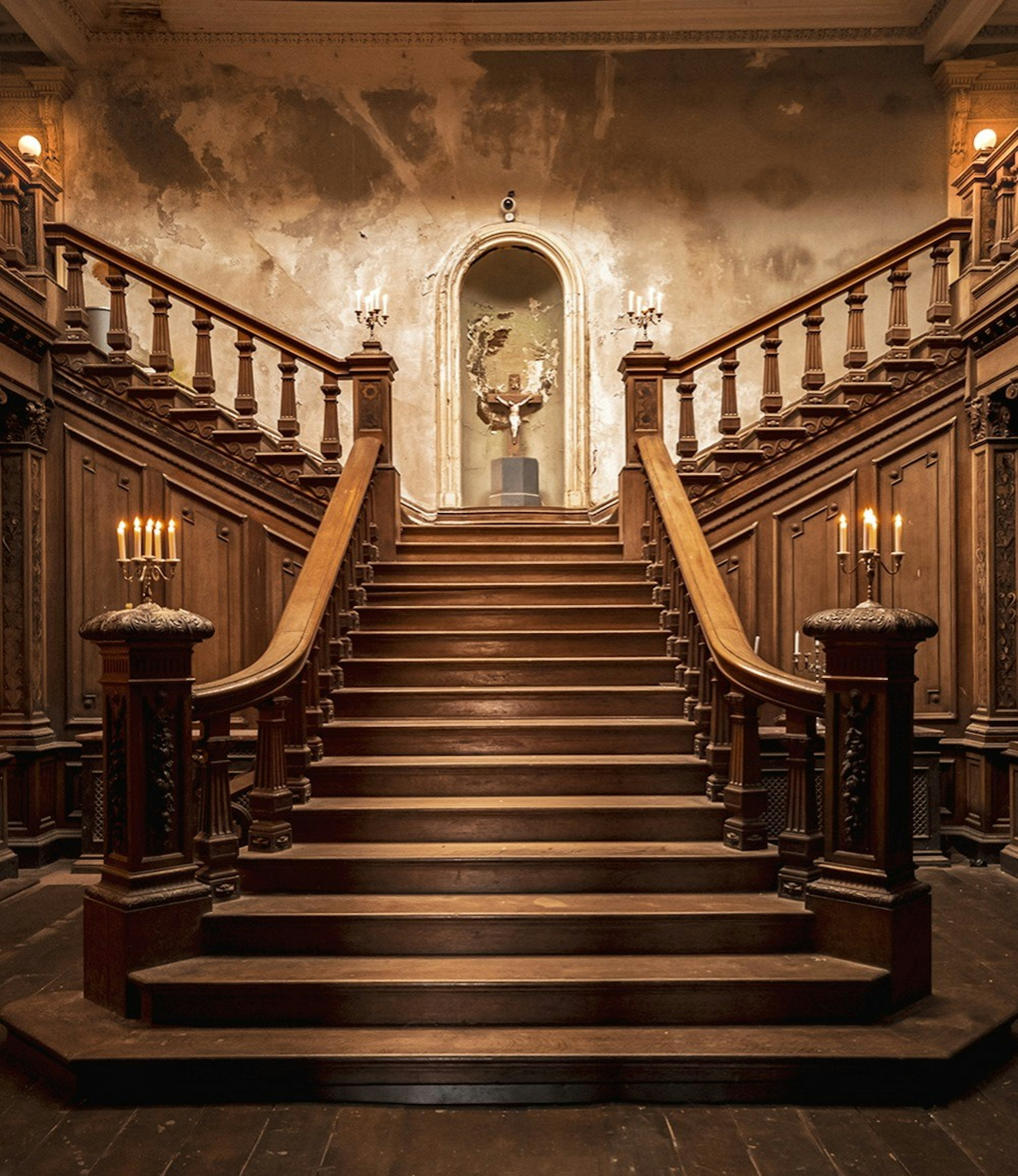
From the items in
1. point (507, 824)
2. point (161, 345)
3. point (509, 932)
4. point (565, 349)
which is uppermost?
point (565, 349)

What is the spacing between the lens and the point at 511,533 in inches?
263

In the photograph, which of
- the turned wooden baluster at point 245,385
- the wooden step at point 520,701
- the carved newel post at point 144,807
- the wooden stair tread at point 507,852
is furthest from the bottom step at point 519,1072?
the turned wooden baluster at point 245,385

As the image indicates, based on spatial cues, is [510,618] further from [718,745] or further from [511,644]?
[718,745]

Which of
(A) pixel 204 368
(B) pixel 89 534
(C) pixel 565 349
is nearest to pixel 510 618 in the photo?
(A) pixel 204 368

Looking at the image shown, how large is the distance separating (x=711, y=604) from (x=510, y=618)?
133 cm

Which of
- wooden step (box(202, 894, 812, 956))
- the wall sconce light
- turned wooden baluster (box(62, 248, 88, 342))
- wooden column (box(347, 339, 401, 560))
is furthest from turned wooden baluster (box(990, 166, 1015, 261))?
the wall sconce light

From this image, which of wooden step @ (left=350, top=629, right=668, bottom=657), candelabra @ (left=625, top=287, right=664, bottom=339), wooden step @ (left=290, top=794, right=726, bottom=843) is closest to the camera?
wooden step @ (left=290, top=794, right=726, bottom=843)

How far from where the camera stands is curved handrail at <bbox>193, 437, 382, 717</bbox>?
3.63 meters

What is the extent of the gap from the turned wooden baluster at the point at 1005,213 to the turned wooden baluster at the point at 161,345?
16.4 feet

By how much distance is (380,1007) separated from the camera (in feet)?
10.5

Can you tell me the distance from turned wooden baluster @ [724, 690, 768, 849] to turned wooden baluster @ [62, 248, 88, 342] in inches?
183

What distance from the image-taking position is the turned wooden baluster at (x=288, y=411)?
616 cm

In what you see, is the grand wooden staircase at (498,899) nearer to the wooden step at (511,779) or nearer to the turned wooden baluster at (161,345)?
the wooden step at (511,779)

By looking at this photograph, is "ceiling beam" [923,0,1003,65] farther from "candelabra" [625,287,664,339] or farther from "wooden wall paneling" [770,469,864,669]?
"wooden wall paneling" [770,469,864,669]
